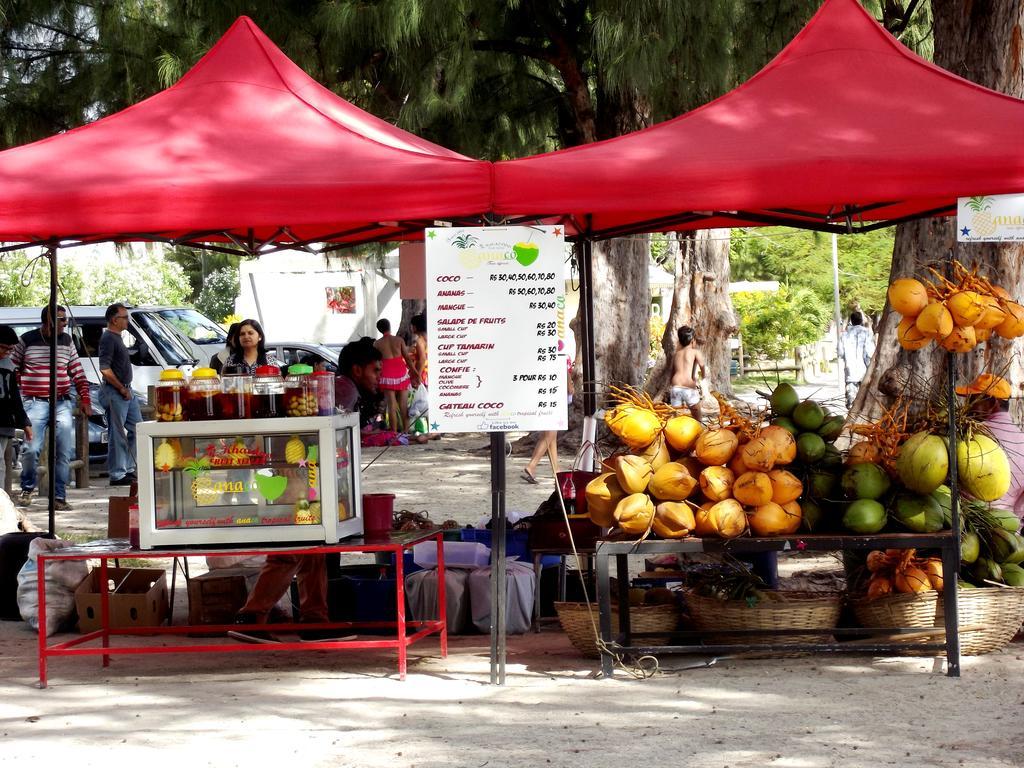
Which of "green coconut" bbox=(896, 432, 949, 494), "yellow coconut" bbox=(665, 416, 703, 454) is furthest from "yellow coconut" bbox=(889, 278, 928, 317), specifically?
"yellow coconut" bbox=(665, 416, 703, 454)

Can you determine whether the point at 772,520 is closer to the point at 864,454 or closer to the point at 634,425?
the point at 864,454

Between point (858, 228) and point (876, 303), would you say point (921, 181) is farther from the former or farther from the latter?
point (876, 303)

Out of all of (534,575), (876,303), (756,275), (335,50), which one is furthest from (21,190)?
(756,275)

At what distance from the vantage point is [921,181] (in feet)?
18.5

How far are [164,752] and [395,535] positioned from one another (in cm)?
172

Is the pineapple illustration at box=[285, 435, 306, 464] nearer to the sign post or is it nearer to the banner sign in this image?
the sign post

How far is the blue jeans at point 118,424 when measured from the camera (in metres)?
13.6

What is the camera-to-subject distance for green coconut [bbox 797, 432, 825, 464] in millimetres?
5930

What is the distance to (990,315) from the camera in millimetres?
5672

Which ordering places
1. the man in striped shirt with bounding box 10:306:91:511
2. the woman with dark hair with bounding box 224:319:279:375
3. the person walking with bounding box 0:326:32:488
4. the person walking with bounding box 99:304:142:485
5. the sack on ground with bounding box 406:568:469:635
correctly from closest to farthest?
the sack on ground with bounding box 406:568:469:635
the woman with dark hair with bounding box 224:319:279:375
the person walking with bounding box 0:326:32:488
the man in striped shirt with bounding box 10:306:91:511
the person walking with bounding box 99:304:142:485

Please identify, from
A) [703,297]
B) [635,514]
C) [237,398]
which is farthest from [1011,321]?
[703,297]

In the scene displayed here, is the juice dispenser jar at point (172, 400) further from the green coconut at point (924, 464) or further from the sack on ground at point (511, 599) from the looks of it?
the green coconut at point (924, 464)

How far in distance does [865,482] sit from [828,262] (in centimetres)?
3744

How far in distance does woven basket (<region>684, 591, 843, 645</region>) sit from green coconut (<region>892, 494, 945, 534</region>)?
2.03 feet
